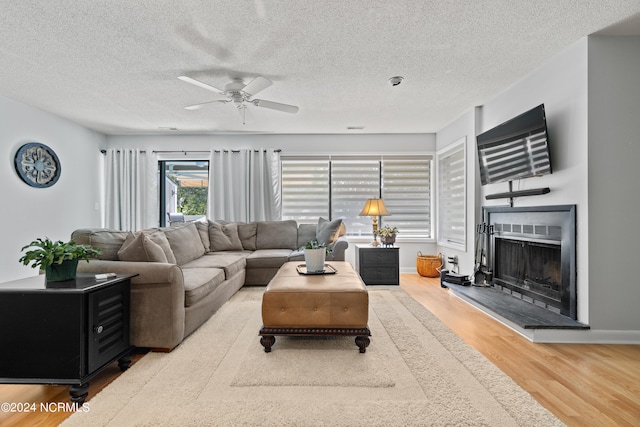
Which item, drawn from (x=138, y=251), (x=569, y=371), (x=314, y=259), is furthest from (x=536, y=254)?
(x=138, y=251)

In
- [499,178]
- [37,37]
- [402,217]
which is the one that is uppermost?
[37,37]

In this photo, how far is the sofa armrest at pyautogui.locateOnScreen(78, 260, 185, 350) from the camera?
92.4 inches

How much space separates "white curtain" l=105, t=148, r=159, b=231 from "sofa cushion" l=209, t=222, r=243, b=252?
1.54 metres

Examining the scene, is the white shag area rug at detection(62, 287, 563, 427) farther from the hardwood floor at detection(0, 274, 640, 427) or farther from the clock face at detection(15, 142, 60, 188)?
the clock face at detection(15, 142, 60, 188)

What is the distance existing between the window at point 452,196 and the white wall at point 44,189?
234 inches

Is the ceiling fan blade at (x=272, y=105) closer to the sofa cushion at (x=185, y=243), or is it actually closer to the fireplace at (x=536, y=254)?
the sofa cushion at (x=185, y=243)

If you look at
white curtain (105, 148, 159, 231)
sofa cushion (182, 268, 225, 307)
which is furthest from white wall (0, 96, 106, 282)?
sofa cushion (182, 268, 225, 307)

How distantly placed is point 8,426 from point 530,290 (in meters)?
4.11

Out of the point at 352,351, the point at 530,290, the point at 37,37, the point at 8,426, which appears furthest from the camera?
the point at 530,290

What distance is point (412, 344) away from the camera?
2.49 meters

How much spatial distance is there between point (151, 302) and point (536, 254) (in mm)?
3594

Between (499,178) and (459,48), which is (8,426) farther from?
(499,178)

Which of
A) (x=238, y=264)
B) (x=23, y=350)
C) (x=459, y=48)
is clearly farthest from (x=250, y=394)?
(x=459, y=48)

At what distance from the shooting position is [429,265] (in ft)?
17.3
